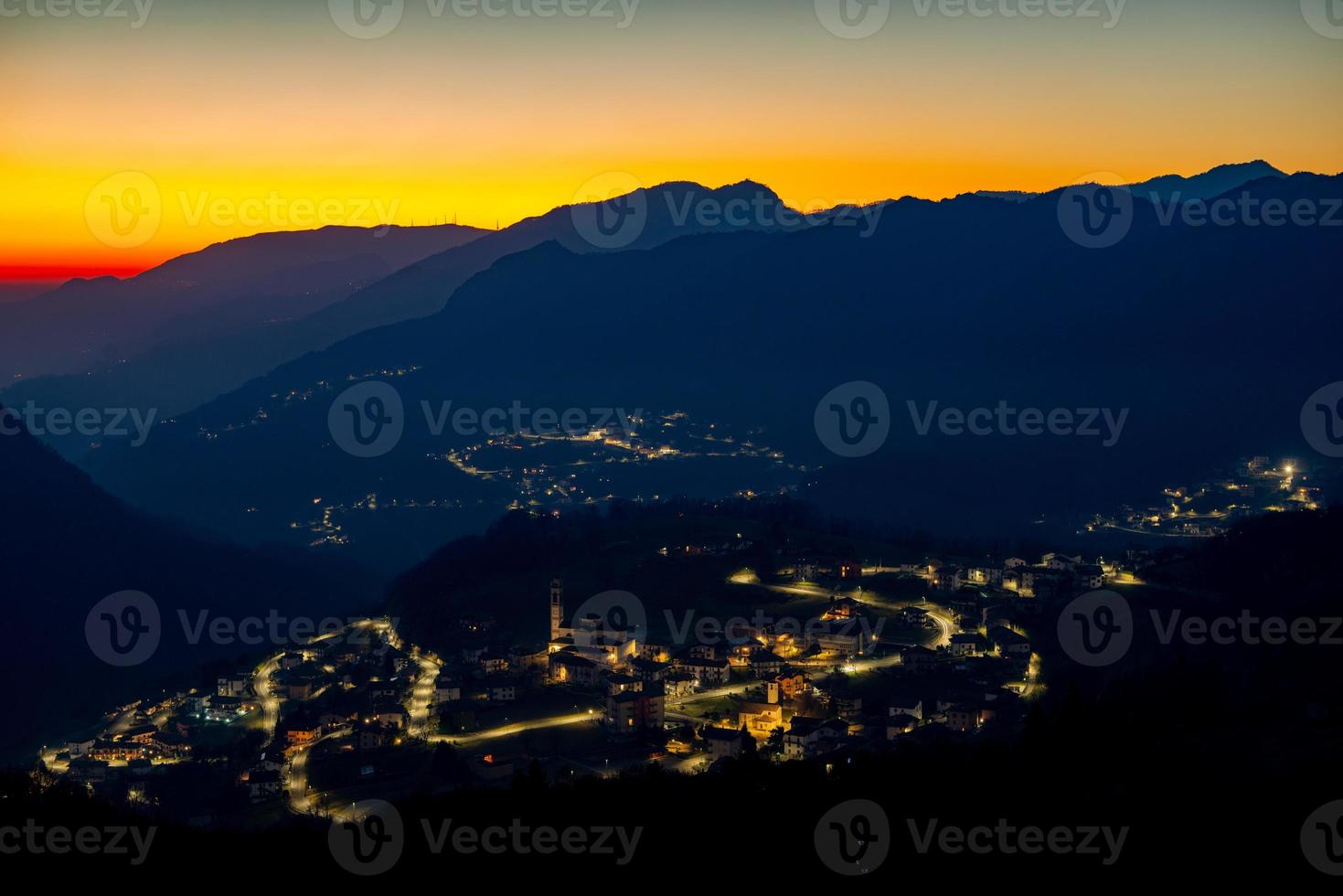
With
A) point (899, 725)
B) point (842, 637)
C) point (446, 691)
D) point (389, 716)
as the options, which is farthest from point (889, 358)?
point (899, 725)

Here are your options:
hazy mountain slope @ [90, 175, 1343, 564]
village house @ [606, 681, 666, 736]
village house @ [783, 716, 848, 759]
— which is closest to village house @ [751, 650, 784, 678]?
village house @ [606, 681, 666, 736]

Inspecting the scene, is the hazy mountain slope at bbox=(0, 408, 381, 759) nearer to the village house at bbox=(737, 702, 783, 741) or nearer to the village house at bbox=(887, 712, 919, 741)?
the village house at bbox=(737, 702, 783, 741)

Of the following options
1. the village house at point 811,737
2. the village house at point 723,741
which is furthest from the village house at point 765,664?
the village house at point 723,741

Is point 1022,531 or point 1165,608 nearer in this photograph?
point 1165,608

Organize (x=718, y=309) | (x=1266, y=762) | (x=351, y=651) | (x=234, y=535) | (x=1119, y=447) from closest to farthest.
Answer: (x=1266, y=762), (x=351, y=651), (x=234, y=535), (x=1119, y=447), (x=718, y=309)

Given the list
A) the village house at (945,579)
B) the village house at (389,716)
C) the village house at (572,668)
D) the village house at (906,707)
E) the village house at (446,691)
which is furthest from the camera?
the village house at (945,579)

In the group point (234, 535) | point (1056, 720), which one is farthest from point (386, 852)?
point (234, 535)

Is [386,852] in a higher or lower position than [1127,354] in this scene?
lower

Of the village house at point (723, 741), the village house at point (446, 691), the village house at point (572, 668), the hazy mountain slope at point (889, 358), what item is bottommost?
the village house at point (723, 741)

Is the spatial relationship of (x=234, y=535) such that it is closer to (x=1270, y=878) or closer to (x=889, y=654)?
(x=889, y=654)

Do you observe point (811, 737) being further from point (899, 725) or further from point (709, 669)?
point (709, 669)

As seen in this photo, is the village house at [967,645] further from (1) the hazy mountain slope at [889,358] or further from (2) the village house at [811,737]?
(1) the hazy mountain slope at [889,358]
